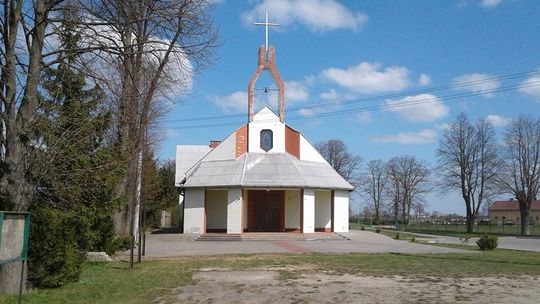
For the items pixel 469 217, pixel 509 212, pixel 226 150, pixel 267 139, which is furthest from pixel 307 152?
pixel 509 212

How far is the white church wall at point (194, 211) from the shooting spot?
112 ft

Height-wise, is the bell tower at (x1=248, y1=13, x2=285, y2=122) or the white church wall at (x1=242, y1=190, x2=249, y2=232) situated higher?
the bell tower at (x1=248, y1=13, x2=285, y2=122)

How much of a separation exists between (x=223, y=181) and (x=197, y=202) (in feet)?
7.99

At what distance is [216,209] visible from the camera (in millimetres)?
36812

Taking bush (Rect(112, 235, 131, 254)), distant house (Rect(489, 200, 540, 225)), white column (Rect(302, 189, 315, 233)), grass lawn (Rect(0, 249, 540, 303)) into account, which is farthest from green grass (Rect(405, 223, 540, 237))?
bush (Rect(112, 235, 131, 254))

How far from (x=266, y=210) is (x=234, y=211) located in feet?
11.9

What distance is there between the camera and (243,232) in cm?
3397

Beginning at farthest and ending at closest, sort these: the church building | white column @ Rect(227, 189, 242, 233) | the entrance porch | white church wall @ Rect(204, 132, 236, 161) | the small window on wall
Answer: the small window on wall
white church wall @ Rect(204, 132, 236, 161)
the entrance porch
the church building
white column @ Rect(227, 189, 242, 233)

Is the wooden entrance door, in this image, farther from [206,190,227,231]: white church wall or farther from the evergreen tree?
the evergreen tree

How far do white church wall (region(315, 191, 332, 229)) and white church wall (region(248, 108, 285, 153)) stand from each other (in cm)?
440

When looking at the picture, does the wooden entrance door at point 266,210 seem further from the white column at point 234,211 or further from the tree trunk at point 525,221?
the tree trunk at point 525,221

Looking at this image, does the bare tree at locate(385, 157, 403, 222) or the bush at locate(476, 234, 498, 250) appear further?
the bare tree at locate(385, 157, 403, 222)

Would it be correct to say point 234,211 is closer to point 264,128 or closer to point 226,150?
point 226,150

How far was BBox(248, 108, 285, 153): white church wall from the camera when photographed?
37.2 metres
